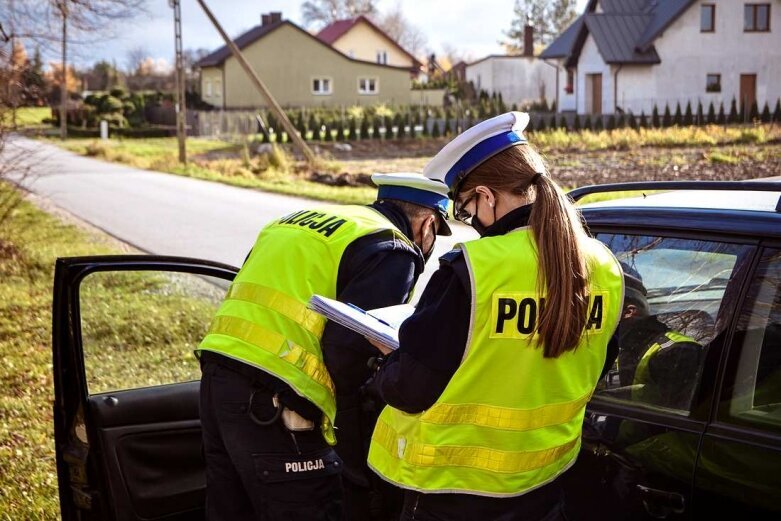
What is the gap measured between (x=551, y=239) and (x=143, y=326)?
6.74 metres

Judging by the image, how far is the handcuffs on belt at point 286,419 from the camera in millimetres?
3055

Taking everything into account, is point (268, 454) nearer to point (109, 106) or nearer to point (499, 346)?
point (499, 346)

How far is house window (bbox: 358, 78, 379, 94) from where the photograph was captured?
65562 millimetres

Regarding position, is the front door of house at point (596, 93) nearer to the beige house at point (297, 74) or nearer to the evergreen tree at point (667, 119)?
the evergreen tree at point (667, 119)

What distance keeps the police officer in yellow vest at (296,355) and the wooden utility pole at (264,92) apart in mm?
24810

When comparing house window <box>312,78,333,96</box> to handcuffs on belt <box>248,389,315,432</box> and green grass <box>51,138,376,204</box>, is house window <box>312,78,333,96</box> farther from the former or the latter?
handcuffs on belt <box>248,389,315,432</box>

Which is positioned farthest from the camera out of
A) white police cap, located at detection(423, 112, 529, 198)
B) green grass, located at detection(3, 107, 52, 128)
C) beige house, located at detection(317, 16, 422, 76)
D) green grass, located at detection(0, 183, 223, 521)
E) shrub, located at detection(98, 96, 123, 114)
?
beige house, located at detection(317, 16, 422, 76)

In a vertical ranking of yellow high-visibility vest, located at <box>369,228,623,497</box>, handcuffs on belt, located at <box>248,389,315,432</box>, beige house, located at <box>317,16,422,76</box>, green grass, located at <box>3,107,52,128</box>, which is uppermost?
beige house, located at <box>317,16,422,76</box>

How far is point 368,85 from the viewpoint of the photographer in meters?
65.8

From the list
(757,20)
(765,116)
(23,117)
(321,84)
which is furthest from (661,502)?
(321,84)

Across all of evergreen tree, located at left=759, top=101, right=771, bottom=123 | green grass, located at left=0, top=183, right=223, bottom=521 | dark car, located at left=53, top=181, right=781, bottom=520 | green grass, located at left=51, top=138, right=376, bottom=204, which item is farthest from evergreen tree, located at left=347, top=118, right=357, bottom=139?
dark car, located at left=53, top=181, right=781, bottom=520


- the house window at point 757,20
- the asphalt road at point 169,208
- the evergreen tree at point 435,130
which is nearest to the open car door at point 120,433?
Result: the asphalt road at point 169,208

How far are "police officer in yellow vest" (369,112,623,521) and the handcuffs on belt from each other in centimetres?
51

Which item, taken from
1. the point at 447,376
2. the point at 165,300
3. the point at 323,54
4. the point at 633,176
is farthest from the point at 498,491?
the point at 323,54
